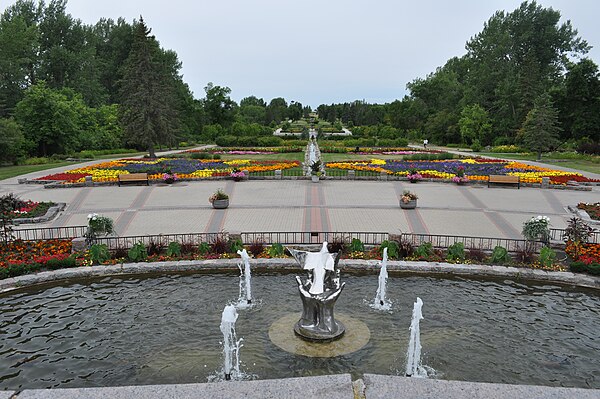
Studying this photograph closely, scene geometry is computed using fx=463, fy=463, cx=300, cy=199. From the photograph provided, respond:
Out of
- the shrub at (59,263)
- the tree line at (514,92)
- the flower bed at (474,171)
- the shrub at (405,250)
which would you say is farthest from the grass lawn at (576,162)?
the shrub at (59,263)

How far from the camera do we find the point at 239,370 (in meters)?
8.57

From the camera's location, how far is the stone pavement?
18.5 m

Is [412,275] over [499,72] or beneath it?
beneath

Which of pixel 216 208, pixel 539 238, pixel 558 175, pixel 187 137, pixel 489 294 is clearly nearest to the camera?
pixel 489 294

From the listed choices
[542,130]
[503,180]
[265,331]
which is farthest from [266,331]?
[542,130]

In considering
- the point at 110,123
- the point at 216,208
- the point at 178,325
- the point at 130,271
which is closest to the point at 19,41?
the point at 110,123

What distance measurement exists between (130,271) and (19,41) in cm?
5596

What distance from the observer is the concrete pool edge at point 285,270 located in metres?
13.1

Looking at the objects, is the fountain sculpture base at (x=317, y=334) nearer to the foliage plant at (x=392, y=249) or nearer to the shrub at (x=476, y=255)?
the foliage plant at (x=392, y=249)

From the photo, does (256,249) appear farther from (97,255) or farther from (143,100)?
(143,100)

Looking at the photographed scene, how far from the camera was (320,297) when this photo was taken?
9.32m

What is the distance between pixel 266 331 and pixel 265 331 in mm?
24

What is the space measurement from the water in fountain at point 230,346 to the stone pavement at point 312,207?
8502 mm

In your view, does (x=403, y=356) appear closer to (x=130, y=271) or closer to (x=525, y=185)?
(x=130, y=271)
